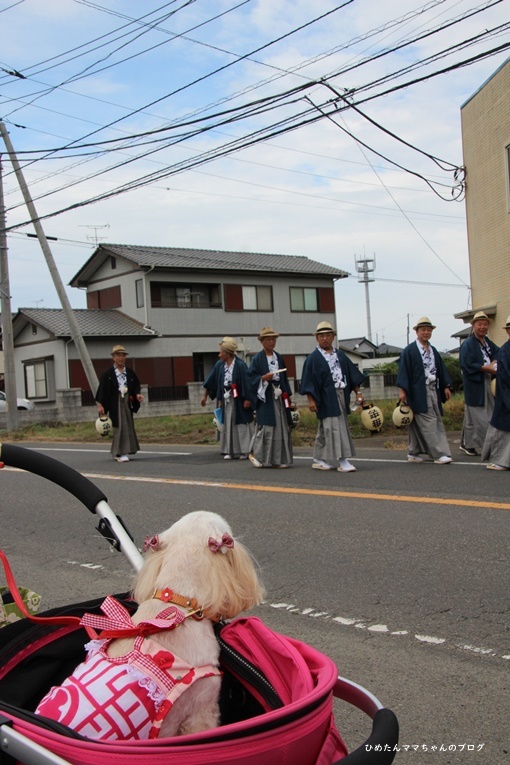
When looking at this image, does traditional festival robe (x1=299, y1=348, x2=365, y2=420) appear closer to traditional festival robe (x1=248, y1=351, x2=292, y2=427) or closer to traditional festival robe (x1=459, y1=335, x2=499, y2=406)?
traditional festival robe (x1=248, y1=351, x2=292, y2=427)

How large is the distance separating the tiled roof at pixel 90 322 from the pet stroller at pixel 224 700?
3270 centimetres

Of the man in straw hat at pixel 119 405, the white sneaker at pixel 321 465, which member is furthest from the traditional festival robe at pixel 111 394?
the white sneaker at pixel 321 465

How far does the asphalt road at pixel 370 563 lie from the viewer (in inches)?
130

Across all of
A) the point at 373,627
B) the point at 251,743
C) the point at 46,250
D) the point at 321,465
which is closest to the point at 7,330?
the point at 46,250

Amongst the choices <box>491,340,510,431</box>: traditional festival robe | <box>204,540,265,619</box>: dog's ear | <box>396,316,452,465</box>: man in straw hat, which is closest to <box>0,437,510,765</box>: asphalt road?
<box>396,316,452,465</box>: man in straw hat

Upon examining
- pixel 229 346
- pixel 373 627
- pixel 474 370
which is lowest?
pixel 373 627

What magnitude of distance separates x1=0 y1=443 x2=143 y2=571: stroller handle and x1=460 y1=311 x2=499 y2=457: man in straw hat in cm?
928

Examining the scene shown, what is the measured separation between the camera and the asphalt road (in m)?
3.29

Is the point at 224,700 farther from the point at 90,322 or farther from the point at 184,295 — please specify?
the point at 184,295

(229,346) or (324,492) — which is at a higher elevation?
(229,346)

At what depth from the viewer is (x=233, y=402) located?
12.8m

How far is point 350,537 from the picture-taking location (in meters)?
6.27

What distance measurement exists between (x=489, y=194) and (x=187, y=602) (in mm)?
17141

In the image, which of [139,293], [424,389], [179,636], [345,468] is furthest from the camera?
[139,293]
